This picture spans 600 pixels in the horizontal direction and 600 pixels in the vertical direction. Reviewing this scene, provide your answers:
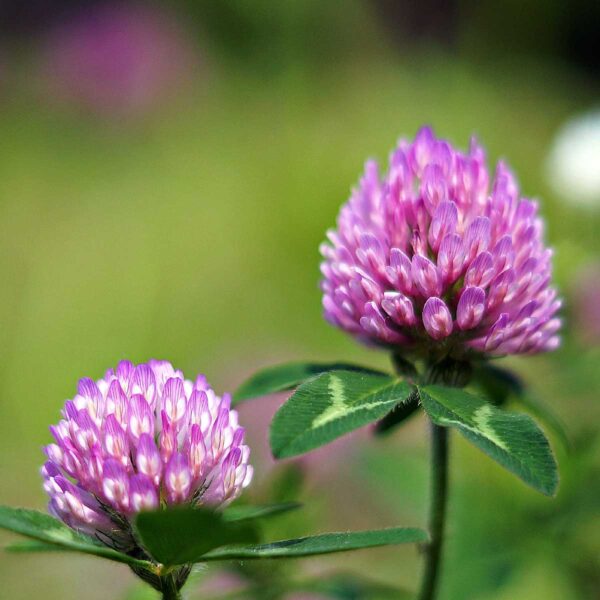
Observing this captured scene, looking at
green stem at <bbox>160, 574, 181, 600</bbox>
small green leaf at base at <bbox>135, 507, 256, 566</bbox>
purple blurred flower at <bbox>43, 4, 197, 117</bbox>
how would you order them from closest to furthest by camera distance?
small green leaf at base at <bbox>135, 507, 256, 566</bbox> → green stem at <bbox>160, 574, 181, 600</bbox> → purple blurred flower at <bbox>43, 4, 197, 117</bbox>

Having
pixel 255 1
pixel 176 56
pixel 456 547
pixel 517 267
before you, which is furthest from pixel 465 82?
pixel 517 267

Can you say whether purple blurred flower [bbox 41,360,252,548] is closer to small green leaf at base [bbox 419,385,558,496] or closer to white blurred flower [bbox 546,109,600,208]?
small green leaf at base [bbox 419,385,558,496]

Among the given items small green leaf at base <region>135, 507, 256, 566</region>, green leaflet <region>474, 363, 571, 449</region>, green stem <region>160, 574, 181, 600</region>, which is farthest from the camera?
green leaflet <region>474, 363, 571, 449</region>

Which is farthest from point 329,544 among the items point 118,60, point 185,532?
point 118,60

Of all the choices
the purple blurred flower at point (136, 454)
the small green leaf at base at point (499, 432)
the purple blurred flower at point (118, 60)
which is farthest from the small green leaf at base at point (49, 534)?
the purple blurred flower at point (118, 60)

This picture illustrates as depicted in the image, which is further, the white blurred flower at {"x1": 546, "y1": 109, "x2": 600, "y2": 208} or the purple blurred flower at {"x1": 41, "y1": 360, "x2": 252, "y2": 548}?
the white blurred flower at {"x1": 546, "y1": 109, "x2": 600, "y2": 208}

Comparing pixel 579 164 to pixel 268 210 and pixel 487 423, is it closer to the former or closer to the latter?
pixel 487 423

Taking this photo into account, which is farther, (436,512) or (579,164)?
(579,164)

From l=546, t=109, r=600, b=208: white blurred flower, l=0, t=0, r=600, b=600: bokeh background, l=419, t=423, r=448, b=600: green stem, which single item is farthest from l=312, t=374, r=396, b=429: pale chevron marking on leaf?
l=546, t=109, r=600, b=208: white blurred flower
